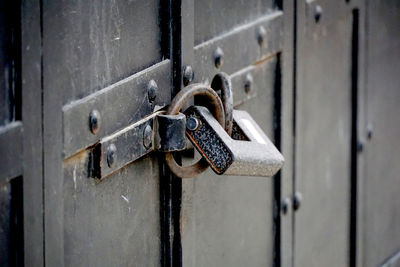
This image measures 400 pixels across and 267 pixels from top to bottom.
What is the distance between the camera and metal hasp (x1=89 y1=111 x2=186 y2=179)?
114 cm

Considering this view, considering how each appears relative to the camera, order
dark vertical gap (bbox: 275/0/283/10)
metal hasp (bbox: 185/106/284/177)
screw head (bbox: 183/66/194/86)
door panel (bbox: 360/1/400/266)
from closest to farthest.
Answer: metal hasp (bbox: 185/106/284/177)
screw head (bbox: 183/66/194/86)
dark vertical gap (bbox: 275/0/283/10)
door panel (bbox: 360/1/400/266)

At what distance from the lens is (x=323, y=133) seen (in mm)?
1886

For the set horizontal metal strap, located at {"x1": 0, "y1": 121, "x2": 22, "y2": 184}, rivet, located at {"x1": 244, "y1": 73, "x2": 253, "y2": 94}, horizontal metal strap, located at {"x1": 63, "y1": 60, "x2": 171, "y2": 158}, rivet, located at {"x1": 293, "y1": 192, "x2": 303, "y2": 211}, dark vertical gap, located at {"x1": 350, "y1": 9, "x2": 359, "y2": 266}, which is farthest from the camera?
dark vertical gap, located at {"x1": 350, "y1": 9, "x2": 359, "y2": 266}

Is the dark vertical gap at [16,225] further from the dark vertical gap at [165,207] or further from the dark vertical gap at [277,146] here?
the dark vertical gap at [277,146]

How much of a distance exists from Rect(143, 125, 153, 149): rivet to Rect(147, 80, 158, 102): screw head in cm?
5

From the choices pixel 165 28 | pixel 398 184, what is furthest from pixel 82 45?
pixel 398 184

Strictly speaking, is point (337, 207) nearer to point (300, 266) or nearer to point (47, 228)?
point (300, 266)

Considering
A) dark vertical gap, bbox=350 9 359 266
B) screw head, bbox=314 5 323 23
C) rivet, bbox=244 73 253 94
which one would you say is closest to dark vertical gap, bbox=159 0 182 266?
rivet, bbox=244 73 253 94

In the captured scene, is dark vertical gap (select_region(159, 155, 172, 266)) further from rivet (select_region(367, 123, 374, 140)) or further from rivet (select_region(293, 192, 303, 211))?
rivet (select_region(367, 123, 374, 140))

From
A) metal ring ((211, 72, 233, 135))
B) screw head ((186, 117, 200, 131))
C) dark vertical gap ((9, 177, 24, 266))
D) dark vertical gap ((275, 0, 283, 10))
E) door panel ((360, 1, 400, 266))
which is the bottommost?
door panel ((360, 1, 400, 266))

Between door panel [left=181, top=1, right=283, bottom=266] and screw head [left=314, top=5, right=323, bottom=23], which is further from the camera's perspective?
screw head [left=314, top=5, right=323, bottom=23]

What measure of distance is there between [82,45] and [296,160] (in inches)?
29.9

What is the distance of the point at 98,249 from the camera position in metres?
1.17

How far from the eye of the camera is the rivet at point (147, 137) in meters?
1.21
